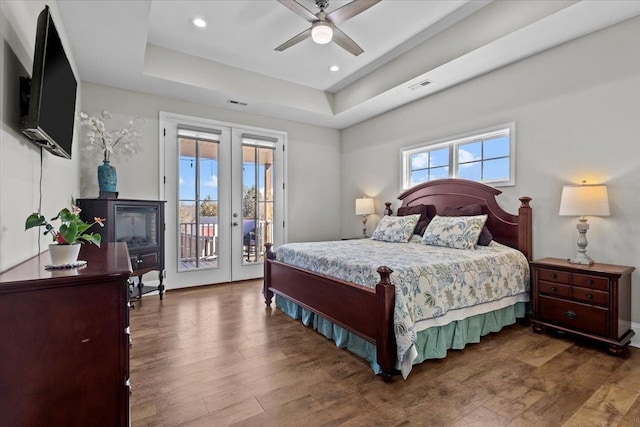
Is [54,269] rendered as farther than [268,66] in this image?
No

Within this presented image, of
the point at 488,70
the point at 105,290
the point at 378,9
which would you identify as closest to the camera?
the point at 105,290

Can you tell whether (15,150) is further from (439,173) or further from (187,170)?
(439,173)

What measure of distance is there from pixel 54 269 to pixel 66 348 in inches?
14.1

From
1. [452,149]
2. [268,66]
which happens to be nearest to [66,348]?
[268,66]

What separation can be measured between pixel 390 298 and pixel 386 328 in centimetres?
19

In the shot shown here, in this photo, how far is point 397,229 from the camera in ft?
13.0

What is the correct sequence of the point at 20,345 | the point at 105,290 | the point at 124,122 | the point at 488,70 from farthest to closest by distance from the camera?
1. the point at 124,122
2. the point at 488,70
3. the point at 105,290
4. the point at 20,345

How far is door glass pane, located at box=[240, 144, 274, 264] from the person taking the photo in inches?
197

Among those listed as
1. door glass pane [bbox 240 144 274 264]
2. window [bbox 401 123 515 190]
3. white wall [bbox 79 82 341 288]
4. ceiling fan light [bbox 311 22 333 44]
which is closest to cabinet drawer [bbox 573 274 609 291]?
window [bbox 401 123 515 190]

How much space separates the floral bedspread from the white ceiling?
6.76 ft

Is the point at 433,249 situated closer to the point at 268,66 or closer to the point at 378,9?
the point at 378,9

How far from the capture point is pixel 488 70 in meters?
3.59

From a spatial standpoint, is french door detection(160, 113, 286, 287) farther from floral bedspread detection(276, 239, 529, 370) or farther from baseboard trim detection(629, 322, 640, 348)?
baseboard trim detection(629, 322, 640, 348)

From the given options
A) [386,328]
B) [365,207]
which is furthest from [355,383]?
[365,207]
